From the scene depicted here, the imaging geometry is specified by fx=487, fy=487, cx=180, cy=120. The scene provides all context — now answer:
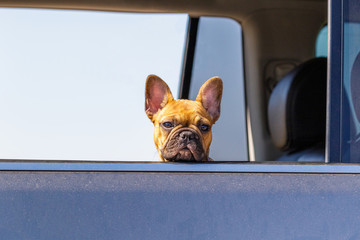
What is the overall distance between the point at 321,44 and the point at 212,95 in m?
1.76

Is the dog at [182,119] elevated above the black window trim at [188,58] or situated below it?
below

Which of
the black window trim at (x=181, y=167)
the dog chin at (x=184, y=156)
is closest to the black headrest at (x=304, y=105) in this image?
the dog chin at (x=184, y=156)

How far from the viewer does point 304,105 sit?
2939 mm

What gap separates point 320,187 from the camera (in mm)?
1344

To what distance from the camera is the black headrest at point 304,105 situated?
2.94 meters

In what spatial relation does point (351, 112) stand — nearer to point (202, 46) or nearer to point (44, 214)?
point (44, 214)

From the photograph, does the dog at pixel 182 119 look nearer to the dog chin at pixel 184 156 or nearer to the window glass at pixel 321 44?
the dog chin at pixel 184 156

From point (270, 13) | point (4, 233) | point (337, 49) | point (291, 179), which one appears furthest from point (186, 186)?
point (270, 13)

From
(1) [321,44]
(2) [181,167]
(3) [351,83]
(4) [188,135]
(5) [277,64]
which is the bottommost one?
(2) [181,167]

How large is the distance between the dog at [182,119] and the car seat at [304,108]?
1.01m

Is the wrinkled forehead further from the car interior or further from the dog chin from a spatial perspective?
the car interior

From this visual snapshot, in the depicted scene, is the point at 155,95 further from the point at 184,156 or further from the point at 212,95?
the point at 184,156

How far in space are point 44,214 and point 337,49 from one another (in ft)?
3.23

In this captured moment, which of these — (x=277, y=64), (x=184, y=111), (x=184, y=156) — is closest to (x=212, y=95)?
(x=184, y=111)
